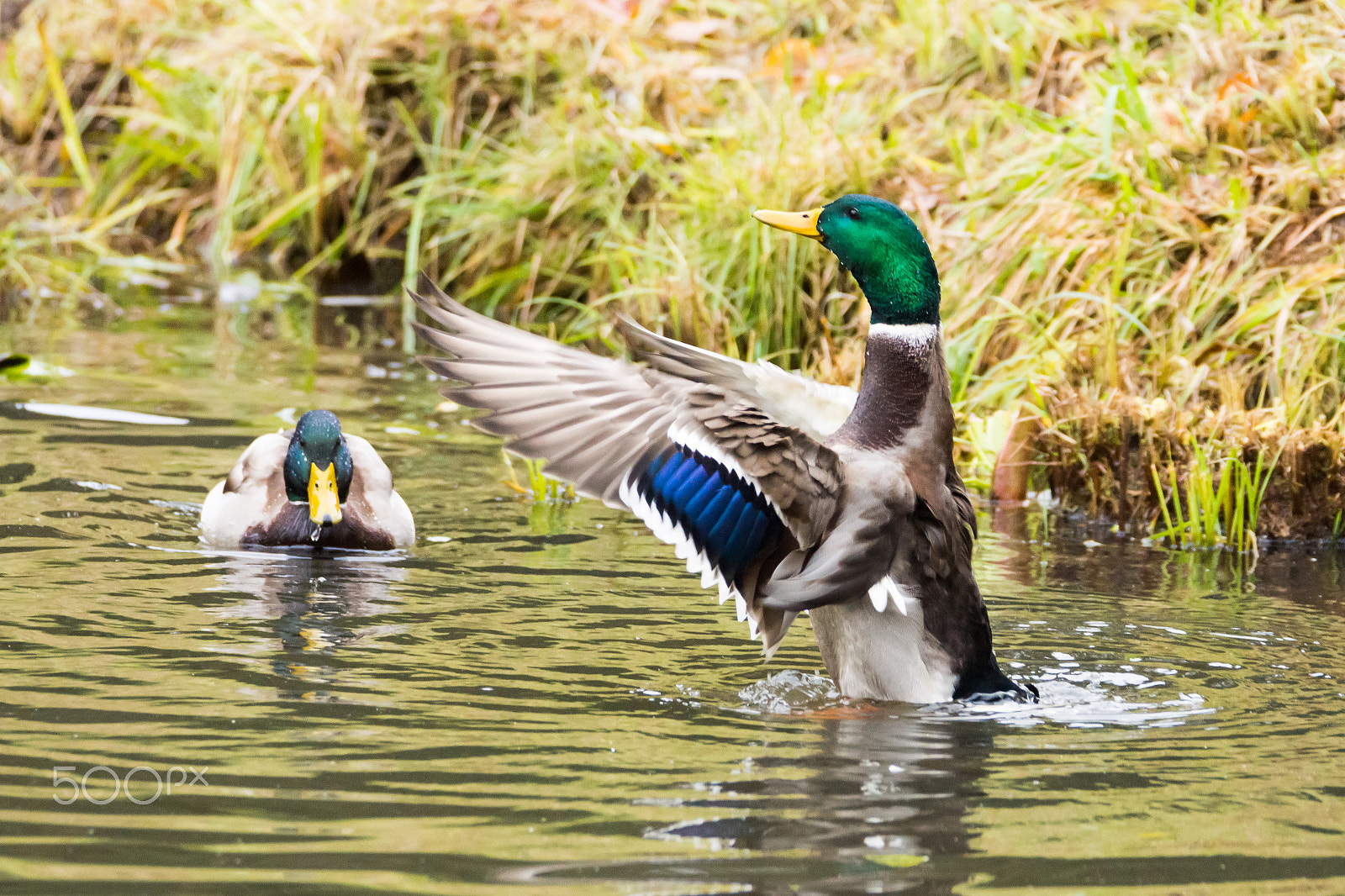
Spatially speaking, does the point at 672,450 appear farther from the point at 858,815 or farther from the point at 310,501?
the point at 310,501

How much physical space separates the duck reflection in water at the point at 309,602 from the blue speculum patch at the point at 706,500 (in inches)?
30.3

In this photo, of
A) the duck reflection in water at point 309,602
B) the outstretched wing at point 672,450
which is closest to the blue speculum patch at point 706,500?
the outstretched wing at point 672,450

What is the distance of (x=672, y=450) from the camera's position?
11.6 ft

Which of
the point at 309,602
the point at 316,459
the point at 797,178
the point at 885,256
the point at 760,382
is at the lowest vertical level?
the point at 309,602

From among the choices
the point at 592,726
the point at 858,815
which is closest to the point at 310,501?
the point at 592,726

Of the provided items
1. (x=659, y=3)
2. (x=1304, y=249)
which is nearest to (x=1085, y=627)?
(x=1304, y=249)

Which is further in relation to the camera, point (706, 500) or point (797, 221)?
point (797, 221)

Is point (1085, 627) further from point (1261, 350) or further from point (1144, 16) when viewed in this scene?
point (1144, 16)

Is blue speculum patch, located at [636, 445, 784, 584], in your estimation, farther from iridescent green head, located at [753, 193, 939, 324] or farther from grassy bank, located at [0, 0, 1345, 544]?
grassy bank, located at [0, 0, 1345, 544]

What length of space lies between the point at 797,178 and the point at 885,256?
3877mm

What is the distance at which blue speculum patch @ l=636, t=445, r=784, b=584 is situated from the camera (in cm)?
347
